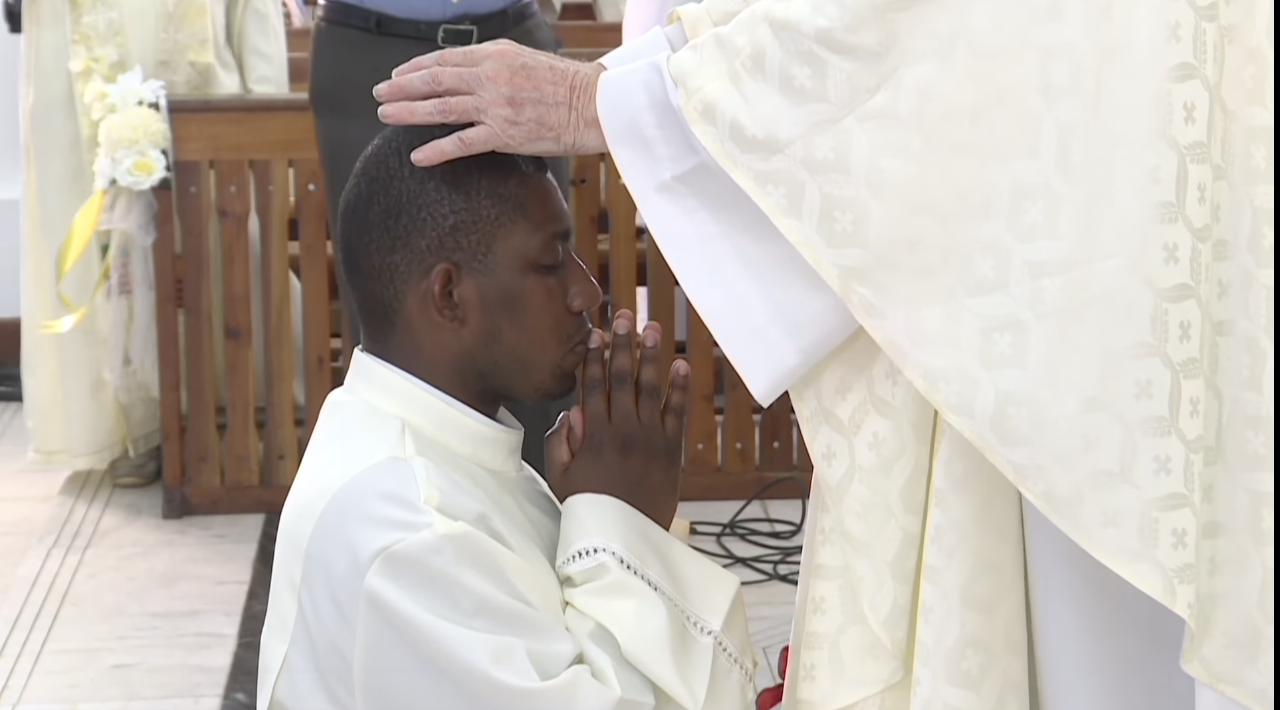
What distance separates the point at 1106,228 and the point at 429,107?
647 millimetres

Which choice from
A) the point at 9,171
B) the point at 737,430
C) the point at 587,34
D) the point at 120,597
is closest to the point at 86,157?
the point at 120,597

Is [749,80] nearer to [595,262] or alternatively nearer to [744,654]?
[744,654]

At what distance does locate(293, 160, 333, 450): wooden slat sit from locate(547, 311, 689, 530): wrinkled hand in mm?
2401

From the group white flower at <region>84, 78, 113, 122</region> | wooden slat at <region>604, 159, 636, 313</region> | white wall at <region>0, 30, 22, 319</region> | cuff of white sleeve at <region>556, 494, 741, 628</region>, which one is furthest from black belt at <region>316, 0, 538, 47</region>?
white wall at <region>0, 30, 22, 319</region>

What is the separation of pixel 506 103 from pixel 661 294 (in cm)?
255

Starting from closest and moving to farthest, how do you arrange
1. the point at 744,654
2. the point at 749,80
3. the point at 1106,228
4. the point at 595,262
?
1. the point at 1106,228
2. the point at 749,80
3. the point at 744,654
4. the point at 595,262

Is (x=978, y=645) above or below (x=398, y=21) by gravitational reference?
below

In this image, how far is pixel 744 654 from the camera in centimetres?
158

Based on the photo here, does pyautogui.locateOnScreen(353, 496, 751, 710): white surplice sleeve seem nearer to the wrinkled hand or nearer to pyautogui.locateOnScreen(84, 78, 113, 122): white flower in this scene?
the wrinkled hand

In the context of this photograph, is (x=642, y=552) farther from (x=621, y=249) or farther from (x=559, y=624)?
(x=621, y=249)

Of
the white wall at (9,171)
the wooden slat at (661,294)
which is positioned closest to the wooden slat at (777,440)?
the wooden slat at (661,294)

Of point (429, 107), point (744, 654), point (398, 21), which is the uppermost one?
point (398, 21)

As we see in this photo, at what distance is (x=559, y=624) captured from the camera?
1467mm

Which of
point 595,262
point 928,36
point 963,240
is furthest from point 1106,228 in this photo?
point 595,262
